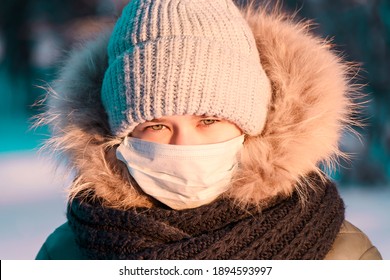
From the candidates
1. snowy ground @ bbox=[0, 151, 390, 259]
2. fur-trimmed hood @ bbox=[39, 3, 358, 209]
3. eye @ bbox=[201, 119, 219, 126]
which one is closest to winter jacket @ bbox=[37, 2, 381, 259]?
fur-trimmed hood @ bbox=[39, 3, 358, 209]

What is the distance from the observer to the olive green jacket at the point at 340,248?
186 centimetres

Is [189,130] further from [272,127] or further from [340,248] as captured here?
[340,248]

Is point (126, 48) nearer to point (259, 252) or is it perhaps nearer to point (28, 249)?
point (259, 252)

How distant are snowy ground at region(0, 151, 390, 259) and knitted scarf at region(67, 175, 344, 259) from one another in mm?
1584

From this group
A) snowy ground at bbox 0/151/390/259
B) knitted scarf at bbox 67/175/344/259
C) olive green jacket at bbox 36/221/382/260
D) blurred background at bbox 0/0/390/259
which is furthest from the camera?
blurred background at bbox 0/0/390/259

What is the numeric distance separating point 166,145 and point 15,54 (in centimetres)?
612

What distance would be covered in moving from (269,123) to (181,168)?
275mm

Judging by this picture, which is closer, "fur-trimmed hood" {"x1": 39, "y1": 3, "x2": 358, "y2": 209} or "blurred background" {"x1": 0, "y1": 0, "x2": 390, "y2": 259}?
"fur-trimmed hood" {"x1": 39, "y1": 3, "x2": 358, "y2": 209}

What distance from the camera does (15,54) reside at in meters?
7.54

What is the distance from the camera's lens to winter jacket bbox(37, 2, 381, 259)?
1.84 metres

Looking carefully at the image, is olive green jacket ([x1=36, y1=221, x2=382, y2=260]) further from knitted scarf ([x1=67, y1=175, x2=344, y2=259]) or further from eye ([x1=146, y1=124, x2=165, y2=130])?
eye ([x1=146, y1=124, x2=165, y2=130])

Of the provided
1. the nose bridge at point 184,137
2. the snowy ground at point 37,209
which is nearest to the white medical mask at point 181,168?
the nose bridge at point 184,137

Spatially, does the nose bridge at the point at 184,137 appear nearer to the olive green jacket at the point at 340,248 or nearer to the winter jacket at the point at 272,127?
the winter jacket at the point at 272,127

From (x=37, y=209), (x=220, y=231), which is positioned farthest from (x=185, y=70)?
(x=37, y=209)
